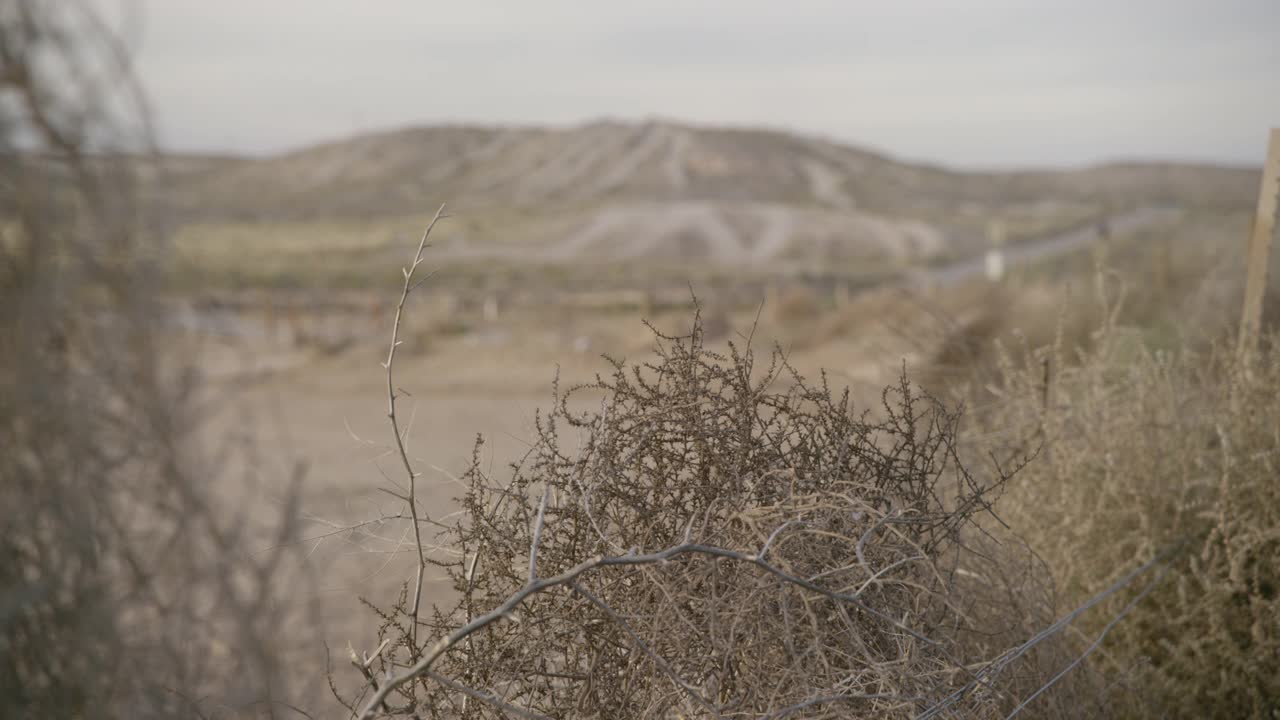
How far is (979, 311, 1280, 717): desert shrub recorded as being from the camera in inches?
162

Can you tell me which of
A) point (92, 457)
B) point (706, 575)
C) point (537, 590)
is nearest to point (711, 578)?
point (706, 575)

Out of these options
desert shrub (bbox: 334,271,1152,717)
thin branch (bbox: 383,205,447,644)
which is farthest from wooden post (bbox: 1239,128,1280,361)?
thin branch (bbox: 383,205,447,644)

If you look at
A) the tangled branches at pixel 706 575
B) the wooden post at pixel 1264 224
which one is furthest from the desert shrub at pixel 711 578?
the wooden post at pixel 1264 224

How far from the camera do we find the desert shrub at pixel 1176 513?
4.12 meters

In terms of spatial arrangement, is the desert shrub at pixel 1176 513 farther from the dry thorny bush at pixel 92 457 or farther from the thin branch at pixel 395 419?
the dry thorny bush at pixel 92 457

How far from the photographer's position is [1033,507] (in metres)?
4.61

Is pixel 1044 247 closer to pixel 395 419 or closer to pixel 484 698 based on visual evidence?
pixel 395 419

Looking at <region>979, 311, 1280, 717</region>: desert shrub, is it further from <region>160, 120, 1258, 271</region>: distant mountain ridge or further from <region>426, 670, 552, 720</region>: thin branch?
<region>160, 120, 1258, 271</region>: distant mountain ridge

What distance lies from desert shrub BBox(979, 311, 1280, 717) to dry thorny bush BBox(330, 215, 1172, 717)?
5.68 feet

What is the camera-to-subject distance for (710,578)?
2406mm

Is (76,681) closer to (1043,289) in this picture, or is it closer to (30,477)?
(30,477)

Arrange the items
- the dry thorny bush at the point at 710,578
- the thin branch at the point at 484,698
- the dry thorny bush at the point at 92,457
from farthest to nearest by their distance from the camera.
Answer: the dry thorny bush at the point at 710,578 → the thin branch at the point at 484,698 → the dry thorny bush at the point at 92,457

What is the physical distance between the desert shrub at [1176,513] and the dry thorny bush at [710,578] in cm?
173

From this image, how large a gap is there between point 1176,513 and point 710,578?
296cm
